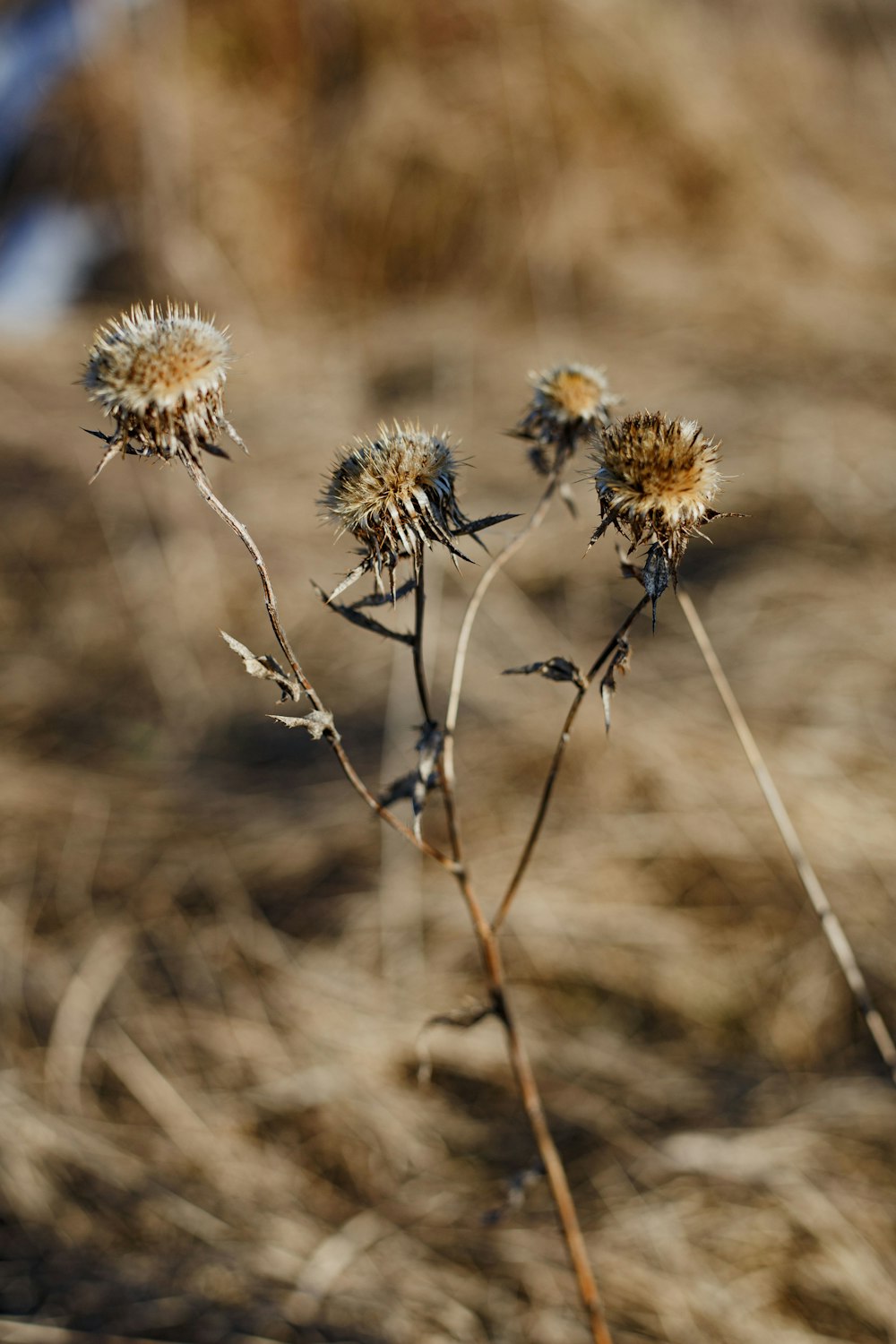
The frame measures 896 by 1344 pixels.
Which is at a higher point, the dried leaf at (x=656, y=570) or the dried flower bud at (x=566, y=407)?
the dried flower bud at (x=566, y=407)

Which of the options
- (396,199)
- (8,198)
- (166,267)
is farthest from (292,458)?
(8,198)

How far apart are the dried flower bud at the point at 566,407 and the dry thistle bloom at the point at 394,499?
0.24 metres

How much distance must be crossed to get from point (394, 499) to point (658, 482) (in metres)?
0.26

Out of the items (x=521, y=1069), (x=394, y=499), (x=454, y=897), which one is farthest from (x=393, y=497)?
(x=454, y=897)

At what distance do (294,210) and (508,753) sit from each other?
737 centimetres

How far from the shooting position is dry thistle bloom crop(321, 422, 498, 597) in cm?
83

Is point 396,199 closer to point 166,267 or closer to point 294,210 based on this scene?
point 294,210

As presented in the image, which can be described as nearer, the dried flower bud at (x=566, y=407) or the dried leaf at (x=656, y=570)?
the dried leaf at (x=656, y=570)

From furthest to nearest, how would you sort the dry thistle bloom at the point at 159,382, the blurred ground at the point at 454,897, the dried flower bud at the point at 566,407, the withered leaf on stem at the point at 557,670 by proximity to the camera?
the blurred ground at the point at 454,897 < the dried flower bud at the point at 566,407 < the withered leaf on stem at the point at 557,670 < the dry thistle bloom at the point at 159,382

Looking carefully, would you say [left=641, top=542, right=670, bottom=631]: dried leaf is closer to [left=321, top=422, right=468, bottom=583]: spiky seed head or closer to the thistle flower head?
the thistle flower head

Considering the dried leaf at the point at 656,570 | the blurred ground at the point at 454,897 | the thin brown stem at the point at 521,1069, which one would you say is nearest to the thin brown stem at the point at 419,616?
the thin brown stem at the point at 521,1069

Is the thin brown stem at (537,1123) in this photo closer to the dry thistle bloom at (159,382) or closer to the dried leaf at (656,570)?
the dried leaf at (656,570)

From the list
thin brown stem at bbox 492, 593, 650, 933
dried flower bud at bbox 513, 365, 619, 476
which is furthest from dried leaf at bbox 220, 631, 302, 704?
dried flower bud at bbox 513, 365, 619, 476

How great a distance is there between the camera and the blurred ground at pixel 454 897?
1411mm
